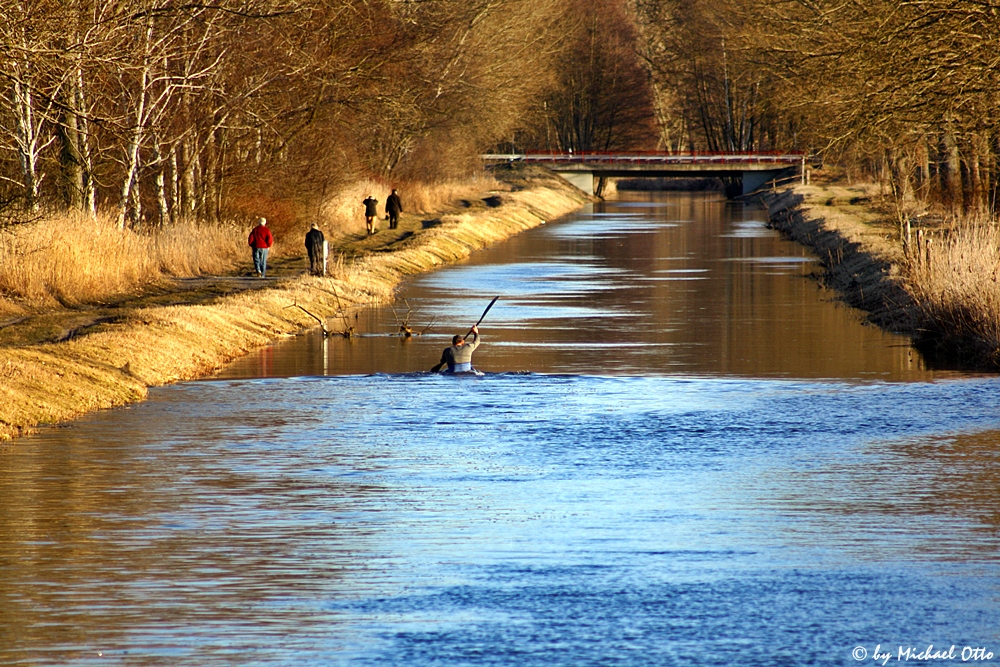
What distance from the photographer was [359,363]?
2225 centimetres

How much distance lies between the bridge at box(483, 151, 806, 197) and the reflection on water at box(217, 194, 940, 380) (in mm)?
39781

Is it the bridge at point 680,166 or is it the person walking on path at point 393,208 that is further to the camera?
the bridge at point 680,166

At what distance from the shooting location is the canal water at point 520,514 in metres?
9.02

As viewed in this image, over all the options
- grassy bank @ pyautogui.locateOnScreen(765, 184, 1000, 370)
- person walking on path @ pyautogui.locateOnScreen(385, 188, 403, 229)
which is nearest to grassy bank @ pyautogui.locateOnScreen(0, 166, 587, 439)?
person walking on path @ pyautogui.locateOnScreen(385, 188, 403, 229)

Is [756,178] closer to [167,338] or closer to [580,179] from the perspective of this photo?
[580,179]

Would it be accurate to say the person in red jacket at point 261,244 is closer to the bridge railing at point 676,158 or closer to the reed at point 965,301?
the reed at point 965,301

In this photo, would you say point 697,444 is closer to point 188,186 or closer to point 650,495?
point 650,495

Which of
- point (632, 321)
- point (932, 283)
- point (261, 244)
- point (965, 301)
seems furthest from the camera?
point (261, 244)

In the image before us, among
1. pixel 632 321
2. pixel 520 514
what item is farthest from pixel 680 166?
pixel 520 514

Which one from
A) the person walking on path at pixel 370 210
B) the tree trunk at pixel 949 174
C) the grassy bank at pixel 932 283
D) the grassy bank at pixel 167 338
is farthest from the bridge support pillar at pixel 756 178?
the grassy bank at pixel 167 338

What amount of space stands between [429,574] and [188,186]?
2864cm

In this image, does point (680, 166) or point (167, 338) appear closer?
point (167, 338)

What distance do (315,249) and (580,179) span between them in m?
63.9

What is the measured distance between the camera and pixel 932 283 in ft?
84.6
